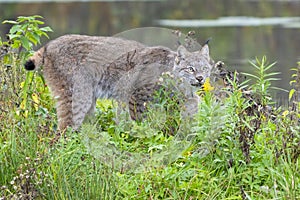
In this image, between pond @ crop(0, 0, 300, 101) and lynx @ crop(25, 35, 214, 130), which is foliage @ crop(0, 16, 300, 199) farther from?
pond @ crop(0, 0, 300, 101)

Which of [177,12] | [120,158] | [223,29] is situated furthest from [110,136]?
[177,12]

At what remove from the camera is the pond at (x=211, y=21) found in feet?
48.7

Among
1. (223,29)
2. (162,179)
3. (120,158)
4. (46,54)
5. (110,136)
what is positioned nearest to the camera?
(162,179)

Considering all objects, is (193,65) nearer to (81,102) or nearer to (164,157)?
(81,102)

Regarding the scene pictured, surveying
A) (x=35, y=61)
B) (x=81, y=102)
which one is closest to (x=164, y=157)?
(x=81, y=102)

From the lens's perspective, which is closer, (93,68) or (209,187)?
(209,187)

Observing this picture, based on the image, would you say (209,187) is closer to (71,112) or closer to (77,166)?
(77,166)

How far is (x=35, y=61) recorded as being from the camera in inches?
259

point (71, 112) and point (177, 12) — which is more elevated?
point (71, 112)

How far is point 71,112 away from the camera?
21.2ft

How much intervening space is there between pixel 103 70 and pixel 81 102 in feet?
1.34

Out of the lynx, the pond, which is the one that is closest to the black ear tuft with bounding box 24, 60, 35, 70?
the lynx

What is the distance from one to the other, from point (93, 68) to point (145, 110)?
76 cm

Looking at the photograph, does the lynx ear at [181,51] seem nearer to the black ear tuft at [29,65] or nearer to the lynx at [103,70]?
the lynx at [103,70]
